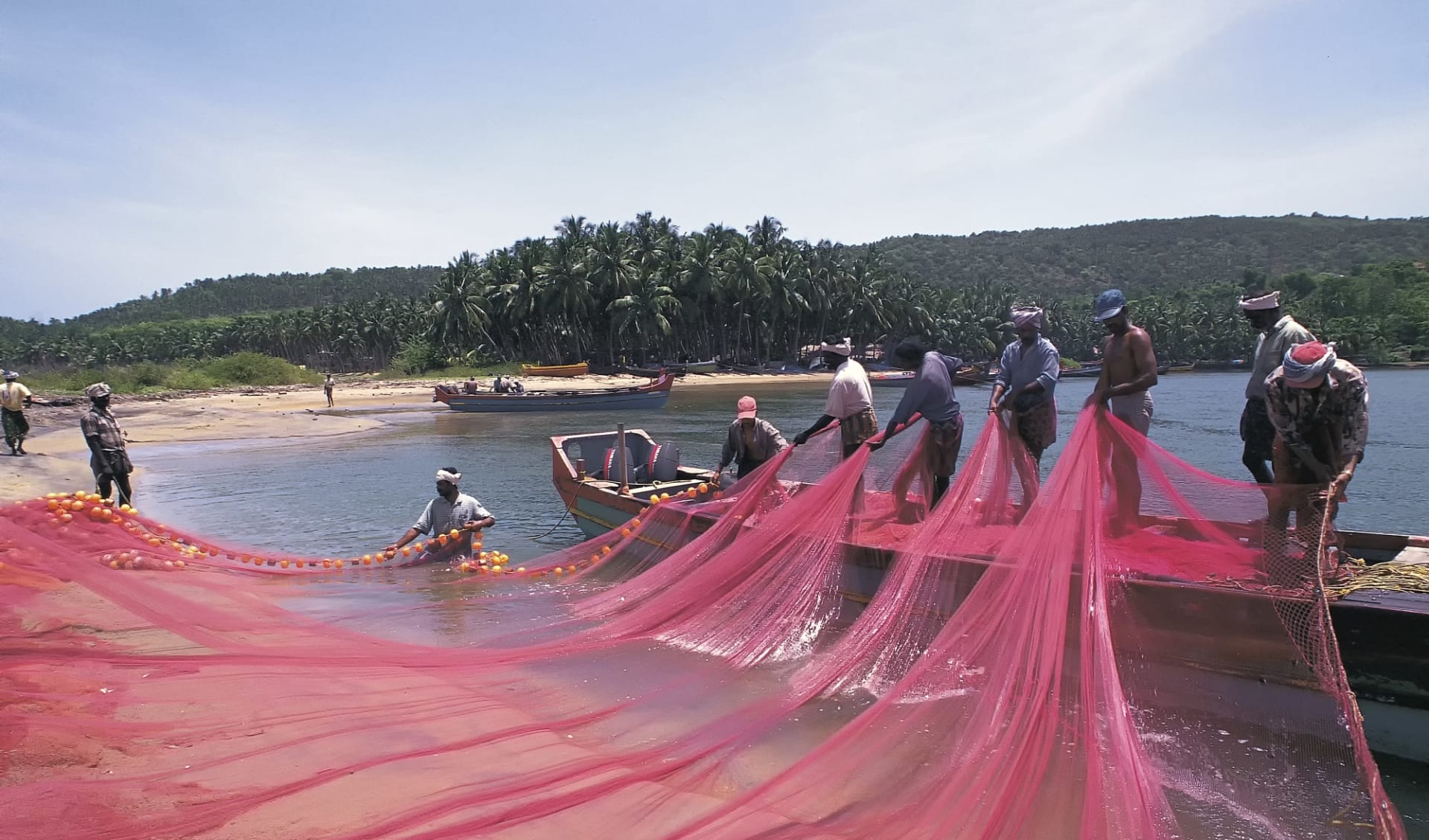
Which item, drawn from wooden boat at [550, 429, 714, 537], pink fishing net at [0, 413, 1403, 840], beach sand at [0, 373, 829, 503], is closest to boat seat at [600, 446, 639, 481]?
wooden boat at [550, 429, 714, 537]

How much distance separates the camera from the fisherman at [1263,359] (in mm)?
5828

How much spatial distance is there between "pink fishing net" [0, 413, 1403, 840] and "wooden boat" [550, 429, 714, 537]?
3.63 metres

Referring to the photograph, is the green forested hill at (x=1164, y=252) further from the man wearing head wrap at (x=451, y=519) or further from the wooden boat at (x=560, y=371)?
the man wearing head wrap at (x=451, y=519)

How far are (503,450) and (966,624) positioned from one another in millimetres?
22924

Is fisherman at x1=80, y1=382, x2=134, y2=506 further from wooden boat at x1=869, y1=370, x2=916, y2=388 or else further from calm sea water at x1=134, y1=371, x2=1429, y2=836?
wooden boat at x1=869, y1=370, x2=916, y2=388

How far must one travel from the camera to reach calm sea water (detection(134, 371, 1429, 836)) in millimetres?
12781

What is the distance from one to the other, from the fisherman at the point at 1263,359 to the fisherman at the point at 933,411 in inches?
76.5

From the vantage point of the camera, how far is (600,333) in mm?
65312

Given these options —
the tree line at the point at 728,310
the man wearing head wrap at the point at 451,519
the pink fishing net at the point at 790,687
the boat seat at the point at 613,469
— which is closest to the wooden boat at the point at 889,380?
the tree line at the point at 728,310

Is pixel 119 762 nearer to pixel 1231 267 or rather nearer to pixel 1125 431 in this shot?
pixel 1125 431

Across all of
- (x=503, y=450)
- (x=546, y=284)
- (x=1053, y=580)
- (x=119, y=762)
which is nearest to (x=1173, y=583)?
(x=1053, y=580)

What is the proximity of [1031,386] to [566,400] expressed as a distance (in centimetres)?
3297

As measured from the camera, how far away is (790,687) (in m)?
5.06

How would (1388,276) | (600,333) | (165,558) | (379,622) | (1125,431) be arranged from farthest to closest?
1. (1388,276)
2. (600,333)
3. (165,558)
4. (379,622)
5. (1125,431)
